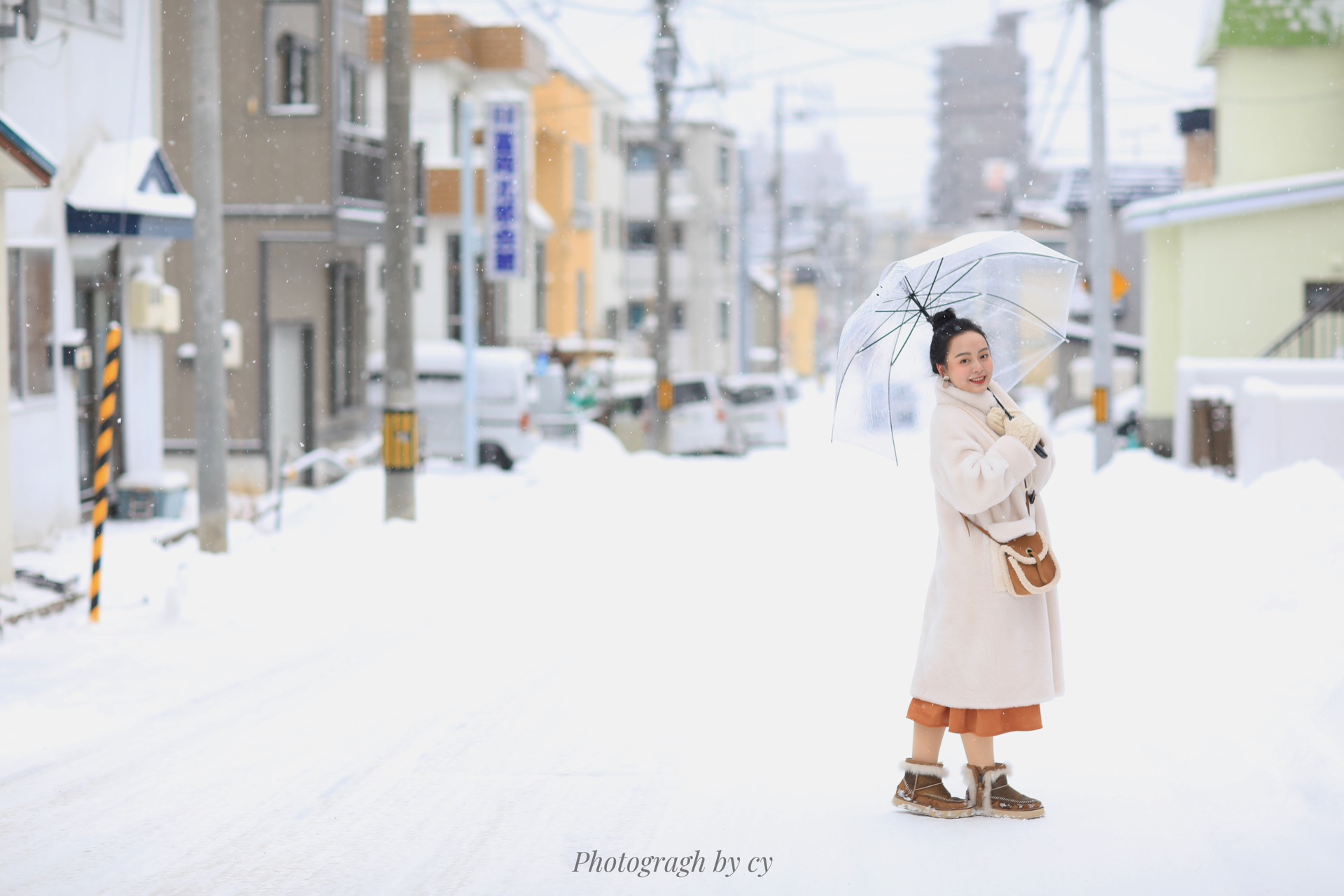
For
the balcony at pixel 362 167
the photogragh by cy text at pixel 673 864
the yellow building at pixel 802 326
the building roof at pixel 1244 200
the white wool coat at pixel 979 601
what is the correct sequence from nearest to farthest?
the photogragh by cy text at pixel 673 864, the white wool coat at pixel 979 601, the balcony at pixel 362 167, the building roof at pixel 1244 200, the yellow building at pixel 802 326

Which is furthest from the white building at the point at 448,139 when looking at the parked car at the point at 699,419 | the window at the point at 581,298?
the window at the point at 581,298

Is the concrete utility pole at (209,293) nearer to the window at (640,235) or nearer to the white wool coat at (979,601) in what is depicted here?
the white wool coat at (979,601)

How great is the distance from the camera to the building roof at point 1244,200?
2442 cm

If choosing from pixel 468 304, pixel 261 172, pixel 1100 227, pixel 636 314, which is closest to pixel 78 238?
pixel 261 172

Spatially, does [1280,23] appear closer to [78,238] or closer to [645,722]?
[78,238]

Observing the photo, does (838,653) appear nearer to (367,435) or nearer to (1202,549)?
(1202,549)

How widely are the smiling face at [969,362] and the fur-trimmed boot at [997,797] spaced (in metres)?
1.36

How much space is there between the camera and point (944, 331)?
5.38 m

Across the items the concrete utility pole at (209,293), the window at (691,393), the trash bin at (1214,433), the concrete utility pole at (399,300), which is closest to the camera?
the concrete utility pole at (209,293)

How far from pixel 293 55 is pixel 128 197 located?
8.79 metres

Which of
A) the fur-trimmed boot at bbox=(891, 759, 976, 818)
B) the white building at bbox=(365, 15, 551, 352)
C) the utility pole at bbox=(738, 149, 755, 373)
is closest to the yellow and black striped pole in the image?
the fur-trimmed boot at bbox=(891, 759, 976, 818)

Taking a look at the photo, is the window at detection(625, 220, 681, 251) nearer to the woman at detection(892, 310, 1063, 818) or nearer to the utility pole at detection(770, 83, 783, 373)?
the utility pole at detection(770, 83, 783, 373)

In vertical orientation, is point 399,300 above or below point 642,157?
below

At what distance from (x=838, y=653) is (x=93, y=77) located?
37.6 ft
